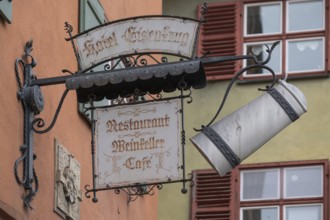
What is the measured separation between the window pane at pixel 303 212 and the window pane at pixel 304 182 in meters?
0.17

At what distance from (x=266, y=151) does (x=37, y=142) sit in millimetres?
8978

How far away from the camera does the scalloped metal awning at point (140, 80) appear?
10.8 m

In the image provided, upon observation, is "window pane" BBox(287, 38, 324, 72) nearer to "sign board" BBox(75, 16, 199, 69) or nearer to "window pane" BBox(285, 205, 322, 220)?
"window pane" BBox(285, 205, 322, 220)

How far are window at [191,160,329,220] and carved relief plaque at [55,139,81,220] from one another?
7617 mm

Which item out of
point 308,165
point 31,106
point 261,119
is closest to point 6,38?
point 31,106

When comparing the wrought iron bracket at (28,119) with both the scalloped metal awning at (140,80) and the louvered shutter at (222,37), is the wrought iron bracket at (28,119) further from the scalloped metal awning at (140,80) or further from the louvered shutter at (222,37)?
the louvered shutter at (222,37)

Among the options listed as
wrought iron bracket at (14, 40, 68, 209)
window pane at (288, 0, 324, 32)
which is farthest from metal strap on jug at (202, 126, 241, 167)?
window pane at (288, 0, 324, 32)

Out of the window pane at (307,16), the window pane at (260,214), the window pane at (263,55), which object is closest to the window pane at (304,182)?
the window pane at (260,214)

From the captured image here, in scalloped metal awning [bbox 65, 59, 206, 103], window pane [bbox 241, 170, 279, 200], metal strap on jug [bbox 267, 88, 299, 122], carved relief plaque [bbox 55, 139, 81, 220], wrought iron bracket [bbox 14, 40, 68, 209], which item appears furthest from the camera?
window pane [bbox 241, 170, 279, 200]

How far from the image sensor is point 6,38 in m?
11.0

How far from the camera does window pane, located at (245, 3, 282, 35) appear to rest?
2100cm

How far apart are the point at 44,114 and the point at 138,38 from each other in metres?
1.21

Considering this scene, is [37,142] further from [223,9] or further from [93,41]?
[223,9]

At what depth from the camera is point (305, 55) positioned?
20750 millimetres
